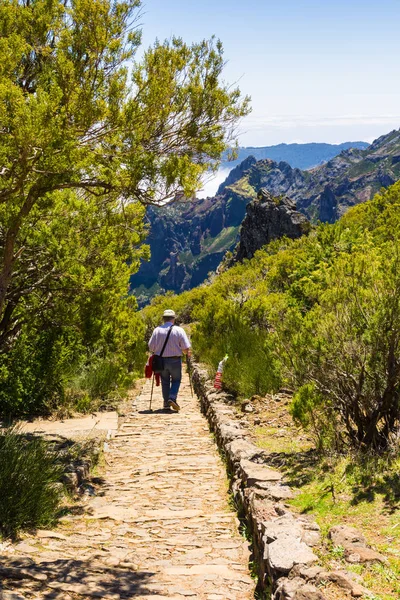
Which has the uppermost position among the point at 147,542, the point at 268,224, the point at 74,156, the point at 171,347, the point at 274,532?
the point at 268,224

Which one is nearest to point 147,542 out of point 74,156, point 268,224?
point 74,156

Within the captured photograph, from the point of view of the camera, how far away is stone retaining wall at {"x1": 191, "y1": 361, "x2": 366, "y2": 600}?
325 cm

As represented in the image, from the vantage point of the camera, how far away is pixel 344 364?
622cm

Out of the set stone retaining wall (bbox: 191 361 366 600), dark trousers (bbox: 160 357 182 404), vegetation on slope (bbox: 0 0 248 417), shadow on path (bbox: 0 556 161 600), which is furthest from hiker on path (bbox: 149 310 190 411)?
shadow on path (bbox: 0 556 161 600)

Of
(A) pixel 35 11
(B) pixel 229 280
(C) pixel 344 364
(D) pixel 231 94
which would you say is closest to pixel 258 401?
(C) pixel 344 364

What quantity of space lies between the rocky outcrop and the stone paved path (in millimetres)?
65577

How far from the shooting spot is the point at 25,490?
4.93 meters

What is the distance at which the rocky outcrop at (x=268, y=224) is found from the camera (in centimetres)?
7319

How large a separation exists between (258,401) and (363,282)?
14.2 ft

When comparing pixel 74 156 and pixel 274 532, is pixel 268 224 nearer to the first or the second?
pixel 74 156

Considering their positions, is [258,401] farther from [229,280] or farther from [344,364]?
[229,280]

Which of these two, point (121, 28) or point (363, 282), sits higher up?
point (121, 28)

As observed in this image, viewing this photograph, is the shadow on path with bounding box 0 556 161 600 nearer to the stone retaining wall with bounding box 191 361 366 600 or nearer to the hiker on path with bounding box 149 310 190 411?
the stone retaining wall with bounding box 191 361 366 600

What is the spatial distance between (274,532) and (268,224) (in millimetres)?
72526
